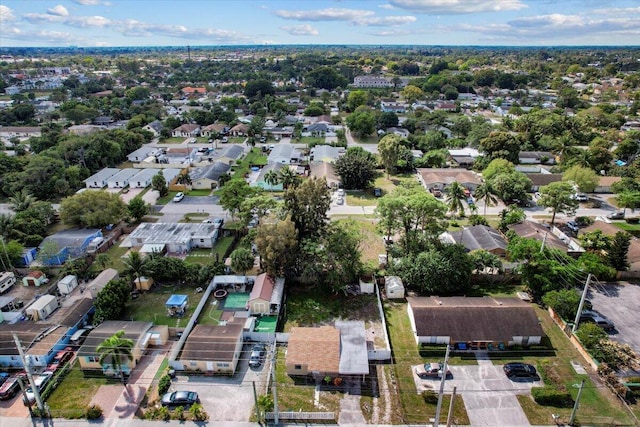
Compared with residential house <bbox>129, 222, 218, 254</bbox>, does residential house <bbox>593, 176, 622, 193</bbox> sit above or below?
above

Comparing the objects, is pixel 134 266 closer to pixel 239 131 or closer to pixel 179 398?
pixel 179 398

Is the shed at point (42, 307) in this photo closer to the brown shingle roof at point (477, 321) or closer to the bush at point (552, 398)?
the brown shingle roof at point (477, 321)

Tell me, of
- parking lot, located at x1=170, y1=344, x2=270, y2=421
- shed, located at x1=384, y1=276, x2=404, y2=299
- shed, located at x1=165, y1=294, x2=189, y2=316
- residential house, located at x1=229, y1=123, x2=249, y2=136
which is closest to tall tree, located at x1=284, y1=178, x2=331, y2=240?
shed, located at x1=384, y1=276, x2=404, y2=299

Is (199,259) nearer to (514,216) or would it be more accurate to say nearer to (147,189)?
(147,189)

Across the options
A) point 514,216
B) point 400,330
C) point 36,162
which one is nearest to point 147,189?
point 36,162

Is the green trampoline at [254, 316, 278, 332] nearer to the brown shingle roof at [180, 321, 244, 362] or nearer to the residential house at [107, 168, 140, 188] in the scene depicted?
the brown shingle roof at [180, 321, 244, 362]

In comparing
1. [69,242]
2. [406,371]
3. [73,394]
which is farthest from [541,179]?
[69,242]
